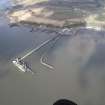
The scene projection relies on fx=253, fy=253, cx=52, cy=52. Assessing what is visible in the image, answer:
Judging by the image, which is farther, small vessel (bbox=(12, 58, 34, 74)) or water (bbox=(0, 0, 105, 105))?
small vessel (bbox=(12, 58, 34, 74))

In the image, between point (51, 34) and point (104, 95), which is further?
point (51, 34)

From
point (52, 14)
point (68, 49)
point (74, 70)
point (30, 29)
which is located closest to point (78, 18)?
point (52, 14)

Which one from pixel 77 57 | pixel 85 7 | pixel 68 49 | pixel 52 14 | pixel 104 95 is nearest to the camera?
pixel 104 95

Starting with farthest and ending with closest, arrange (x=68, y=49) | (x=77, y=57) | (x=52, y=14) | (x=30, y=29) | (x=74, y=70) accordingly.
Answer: (x=52, y=14) < (x=30, y=29) < (x=68, y=49) < (x=77, y=57) < (x=74, y=70)

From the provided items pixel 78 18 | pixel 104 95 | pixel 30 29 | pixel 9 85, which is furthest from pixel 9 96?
pixel 78 18

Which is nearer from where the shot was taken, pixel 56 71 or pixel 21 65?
pixel 56 71

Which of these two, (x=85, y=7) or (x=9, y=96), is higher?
(x=9, y=96)

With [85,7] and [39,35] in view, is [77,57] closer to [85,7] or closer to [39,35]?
[39,35]

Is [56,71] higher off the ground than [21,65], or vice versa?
[21,65]

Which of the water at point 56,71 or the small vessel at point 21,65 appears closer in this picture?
the water at point 56,71
